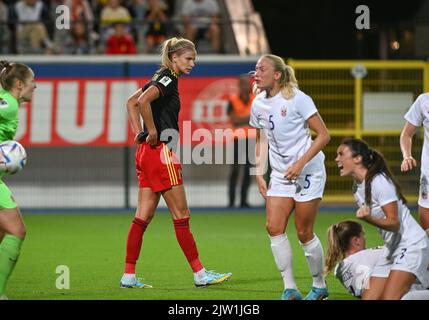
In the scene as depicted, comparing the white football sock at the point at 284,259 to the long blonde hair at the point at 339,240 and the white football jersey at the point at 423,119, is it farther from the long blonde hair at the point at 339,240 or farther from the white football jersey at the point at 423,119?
the white football jersey at the point at 423,119

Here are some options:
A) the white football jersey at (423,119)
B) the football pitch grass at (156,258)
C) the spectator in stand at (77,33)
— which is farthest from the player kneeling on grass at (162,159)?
the spectator in stand at (77,33)

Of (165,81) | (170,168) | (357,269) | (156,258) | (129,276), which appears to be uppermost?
(165,81)

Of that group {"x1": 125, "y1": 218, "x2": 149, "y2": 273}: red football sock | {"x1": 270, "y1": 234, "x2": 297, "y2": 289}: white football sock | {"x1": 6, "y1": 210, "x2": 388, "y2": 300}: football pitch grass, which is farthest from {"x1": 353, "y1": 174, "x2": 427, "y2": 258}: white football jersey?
{"x1": 125, "y1": 218, "x2": 149, "y2": 273}: red football sock

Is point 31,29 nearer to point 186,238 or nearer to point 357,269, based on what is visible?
point 186,238

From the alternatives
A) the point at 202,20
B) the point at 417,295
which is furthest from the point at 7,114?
the point at 202,20

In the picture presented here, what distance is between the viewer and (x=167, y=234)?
1448 cm

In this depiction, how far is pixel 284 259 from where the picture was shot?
28.1ft

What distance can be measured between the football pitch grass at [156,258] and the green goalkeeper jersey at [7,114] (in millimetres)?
1405

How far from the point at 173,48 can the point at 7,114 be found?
1.91 m

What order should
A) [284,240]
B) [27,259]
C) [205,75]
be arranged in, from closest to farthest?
[284,240] < [27,259] < [205,75]

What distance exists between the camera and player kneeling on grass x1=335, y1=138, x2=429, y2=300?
778 centimetres
